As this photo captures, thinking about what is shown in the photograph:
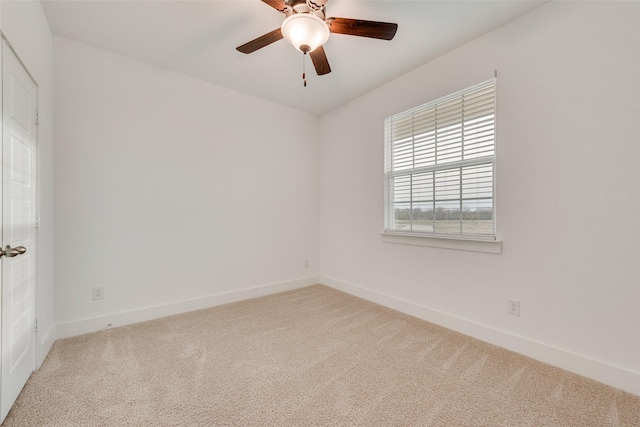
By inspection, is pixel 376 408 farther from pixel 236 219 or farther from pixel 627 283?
pixel 236 219

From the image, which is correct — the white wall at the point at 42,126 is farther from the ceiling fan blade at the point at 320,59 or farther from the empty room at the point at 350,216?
the ceiling fan blade at the point at 320,59

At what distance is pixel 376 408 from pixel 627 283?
1.78 meters

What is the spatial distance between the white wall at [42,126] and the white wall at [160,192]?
122 millimetres

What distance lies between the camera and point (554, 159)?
6.51ft

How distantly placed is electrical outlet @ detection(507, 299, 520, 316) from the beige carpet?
33 centimetres

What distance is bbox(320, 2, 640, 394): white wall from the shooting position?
170 centimetres

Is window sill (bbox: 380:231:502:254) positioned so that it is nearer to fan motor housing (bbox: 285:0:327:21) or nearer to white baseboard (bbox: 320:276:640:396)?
white baseboard (bbox: 320:276:640:396)

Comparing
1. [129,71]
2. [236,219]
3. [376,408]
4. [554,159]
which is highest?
[129,71]

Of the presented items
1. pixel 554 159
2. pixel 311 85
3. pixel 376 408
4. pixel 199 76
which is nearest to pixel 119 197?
pixel 199 76

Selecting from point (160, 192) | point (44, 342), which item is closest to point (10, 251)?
point (44, 342)

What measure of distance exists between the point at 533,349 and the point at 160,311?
3.45m

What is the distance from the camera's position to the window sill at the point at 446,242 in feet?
7.55

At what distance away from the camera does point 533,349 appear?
2051 millimetres

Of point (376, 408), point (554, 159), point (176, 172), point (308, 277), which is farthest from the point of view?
point (308, 277)
